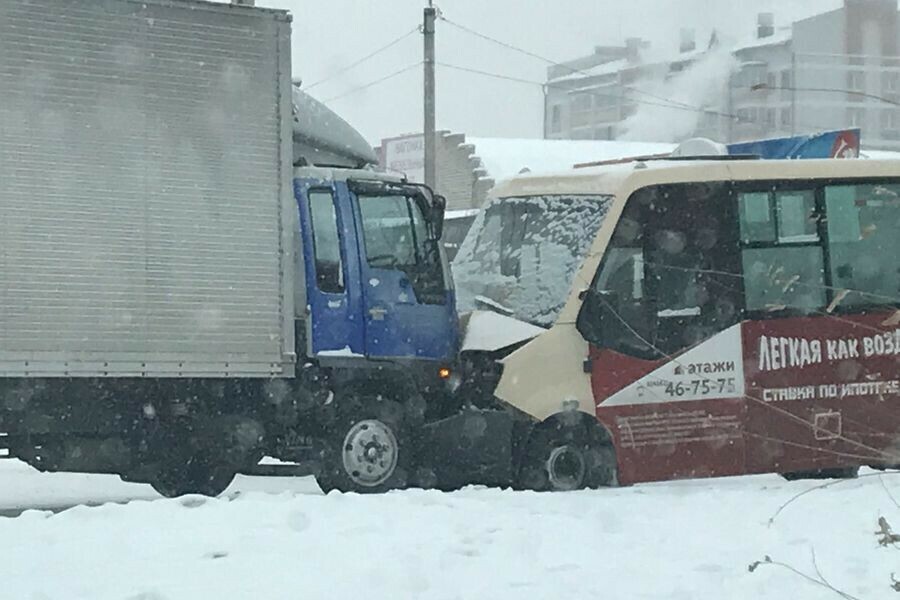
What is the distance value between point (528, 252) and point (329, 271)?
1618 millimetres

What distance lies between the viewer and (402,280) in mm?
12125

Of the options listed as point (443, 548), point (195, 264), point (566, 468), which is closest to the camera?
point (443, 548)

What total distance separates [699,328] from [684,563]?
4949 mm

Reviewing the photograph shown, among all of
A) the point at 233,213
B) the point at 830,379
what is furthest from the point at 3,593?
the point at 830,379

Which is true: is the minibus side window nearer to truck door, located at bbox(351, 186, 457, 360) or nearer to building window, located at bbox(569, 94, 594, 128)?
truck door, located at bbox(351, 186, 457, 360)

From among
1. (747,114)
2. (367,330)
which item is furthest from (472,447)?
(747,114)

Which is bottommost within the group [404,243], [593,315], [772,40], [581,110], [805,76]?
[593,315]

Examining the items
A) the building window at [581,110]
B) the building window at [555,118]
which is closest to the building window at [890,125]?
the building window at [581,110]

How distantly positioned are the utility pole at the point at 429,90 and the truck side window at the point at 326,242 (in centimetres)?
1526

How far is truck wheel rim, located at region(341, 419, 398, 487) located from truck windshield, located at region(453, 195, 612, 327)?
136 centimetres

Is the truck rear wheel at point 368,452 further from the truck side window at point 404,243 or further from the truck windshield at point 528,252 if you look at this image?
the truck windshield at point 528,252

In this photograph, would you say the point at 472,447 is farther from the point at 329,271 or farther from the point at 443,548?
the point at 443,548

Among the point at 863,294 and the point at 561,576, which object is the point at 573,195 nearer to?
the point at 863,294

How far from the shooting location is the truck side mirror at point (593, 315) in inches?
464
